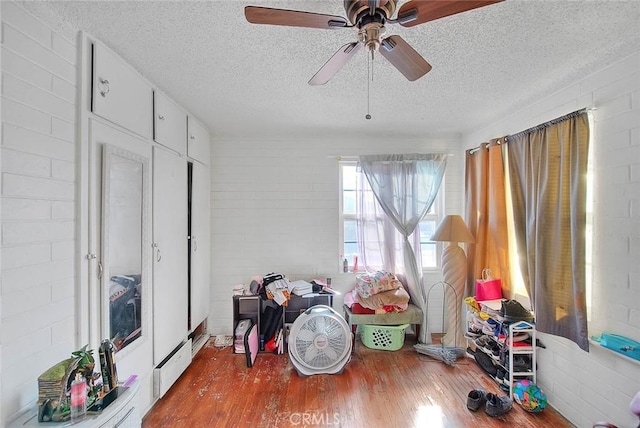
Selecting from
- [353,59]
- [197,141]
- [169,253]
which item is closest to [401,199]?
[353,59]

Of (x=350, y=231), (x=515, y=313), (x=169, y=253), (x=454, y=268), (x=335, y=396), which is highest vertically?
(x=350, y=231)

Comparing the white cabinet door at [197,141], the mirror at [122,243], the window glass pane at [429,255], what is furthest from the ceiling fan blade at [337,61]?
the window glass pane at [429,255]

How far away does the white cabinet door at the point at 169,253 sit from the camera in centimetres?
210

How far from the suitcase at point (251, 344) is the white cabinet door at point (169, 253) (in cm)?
56

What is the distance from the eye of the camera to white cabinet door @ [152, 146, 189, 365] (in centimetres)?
210

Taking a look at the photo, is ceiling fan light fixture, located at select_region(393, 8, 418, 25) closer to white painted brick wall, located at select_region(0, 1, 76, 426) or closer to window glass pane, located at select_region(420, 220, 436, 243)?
white painted brick wall, located at select_region(0, 1, 76, 426)

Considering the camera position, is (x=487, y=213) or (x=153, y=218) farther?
(x=487, y=213)

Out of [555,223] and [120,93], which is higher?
[120,93]

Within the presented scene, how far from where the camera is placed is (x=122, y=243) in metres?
1.74

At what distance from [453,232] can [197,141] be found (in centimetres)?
270

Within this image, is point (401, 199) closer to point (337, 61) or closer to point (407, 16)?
point (337, 61)

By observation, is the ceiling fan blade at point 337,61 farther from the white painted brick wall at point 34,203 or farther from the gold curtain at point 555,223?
the gold curtain at point 555,223

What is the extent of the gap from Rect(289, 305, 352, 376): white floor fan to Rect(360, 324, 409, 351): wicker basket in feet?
1.87

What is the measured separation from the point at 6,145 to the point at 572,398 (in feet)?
11.3
